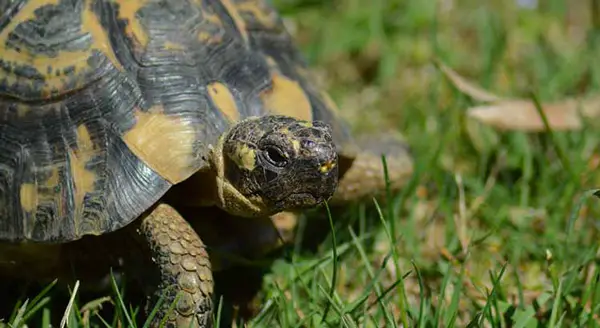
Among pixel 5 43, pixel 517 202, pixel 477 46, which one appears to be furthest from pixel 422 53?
pixel 5 43

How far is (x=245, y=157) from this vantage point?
9.50ft

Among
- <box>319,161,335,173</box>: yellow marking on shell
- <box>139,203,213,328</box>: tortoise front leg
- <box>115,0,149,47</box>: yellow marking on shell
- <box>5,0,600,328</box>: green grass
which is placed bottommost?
<box>5,0,600,328</box>: green grass

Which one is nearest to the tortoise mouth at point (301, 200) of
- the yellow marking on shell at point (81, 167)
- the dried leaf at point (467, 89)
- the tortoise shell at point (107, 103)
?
the tortoise shell at point (107, 103)

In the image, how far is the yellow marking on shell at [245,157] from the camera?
2.88m

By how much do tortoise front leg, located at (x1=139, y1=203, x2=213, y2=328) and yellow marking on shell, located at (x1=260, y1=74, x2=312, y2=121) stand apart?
1.78ft

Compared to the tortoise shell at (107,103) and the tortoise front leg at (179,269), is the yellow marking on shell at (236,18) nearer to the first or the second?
the tortoise shell at (107,103)

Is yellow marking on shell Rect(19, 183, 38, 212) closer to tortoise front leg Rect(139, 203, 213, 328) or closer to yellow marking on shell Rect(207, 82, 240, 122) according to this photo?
tortoise front leg Rect(139, 203, 213, 328)

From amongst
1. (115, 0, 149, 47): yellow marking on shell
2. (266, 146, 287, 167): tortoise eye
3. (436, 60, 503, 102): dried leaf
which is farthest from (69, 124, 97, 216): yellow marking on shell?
(436, 60, 503, 102): dried leaf

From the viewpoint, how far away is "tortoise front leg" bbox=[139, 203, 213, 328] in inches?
113

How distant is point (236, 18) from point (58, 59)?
2.30ft

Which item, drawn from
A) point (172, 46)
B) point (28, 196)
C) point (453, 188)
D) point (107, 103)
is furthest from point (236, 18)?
point (453, 188)

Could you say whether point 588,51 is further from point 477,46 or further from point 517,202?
point 517,202

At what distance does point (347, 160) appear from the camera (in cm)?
357

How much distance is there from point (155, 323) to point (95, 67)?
2.95 feet
